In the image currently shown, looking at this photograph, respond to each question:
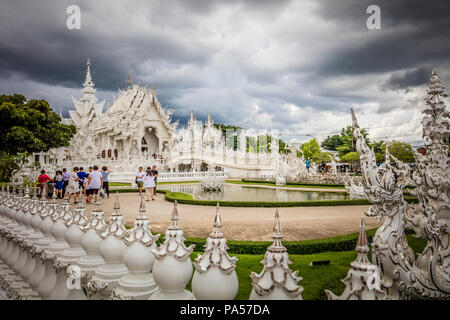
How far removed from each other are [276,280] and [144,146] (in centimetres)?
4459

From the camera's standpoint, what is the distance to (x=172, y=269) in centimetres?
246

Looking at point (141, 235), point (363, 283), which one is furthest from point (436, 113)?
point (141, 235)

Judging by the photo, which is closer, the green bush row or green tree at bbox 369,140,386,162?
the green bush row

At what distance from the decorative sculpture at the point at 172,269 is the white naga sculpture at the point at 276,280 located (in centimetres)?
65

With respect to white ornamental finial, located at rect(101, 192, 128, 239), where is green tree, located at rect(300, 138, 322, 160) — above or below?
above

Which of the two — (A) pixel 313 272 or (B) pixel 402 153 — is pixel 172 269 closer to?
(A) pixel 313 272

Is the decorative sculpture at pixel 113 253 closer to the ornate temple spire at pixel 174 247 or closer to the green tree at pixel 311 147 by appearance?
the ornate temple spire at pixel 174 247

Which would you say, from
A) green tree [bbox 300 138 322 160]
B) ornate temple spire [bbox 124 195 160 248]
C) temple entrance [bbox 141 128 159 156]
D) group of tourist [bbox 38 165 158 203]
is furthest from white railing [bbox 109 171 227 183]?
green tree [bbox 300 138 322 160]

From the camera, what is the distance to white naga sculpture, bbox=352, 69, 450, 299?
2816 mm

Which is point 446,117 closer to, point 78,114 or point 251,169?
point 251,169

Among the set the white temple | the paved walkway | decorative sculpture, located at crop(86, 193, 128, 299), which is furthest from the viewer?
the white temple

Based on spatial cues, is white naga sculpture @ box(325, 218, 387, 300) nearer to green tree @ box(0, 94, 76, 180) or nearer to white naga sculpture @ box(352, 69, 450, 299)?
white naga sculpture @ box(352, 69, 450, 299)

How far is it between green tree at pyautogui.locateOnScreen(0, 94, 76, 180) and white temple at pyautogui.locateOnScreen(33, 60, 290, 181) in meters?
2.76
